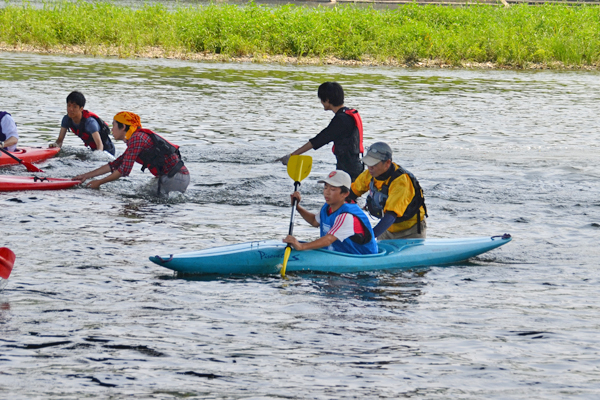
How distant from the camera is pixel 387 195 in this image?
638 centimetres

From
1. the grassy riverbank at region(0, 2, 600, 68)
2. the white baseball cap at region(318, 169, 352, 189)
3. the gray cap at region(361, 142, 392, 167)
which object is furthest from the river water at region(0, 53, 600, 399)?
the grassy riverbank at region(0, 2, 600, 68)

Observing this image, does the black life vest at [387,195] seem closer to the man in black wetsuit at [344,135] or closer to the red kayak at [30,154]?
the man in black wetsuit at [344,135]

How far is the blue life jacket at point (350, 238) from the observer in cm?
604

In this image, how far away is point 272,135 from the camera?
1331 centimetres

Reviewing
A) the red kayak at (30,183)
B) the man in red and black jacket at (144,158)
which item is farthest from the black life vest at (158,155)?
the red kayak at (30,183)

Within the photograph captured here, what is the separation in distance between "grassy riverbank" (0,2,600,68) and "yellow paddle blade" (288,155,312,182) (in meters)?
17.1

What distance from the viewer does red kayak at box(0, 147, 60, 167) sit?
1003cm

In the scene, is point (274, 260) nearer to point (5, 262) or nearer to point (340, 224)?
point (340, 224)

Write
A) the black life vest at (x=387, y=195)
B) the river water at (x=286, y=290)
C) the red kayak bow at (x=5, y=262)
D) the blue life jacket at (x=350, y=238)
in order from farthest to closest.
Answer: the black life vest at (x=387, y=195), the blue life jacket at (x=350, y=238), the red kayak bow at (x=5, y=262), the river water at (x=286, y=290)

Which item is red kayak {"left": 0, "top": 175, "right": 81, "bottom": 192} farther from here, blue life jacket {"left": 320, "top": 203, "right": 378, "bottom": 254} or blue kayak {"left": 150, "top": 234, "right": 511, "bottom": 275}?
blue life jacket {"left": 320, "top": 203, "right": 378, "bottom": 254}

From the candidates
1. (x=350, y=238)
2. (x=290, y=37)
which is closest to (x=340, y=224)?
(x=350, y=238)

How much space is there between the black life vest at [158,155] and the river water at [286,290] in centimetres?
44

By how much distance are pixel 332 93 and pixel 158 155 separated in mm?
2120

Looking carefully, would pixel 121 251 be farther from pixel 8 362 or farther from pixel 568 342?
pixel 568 342
